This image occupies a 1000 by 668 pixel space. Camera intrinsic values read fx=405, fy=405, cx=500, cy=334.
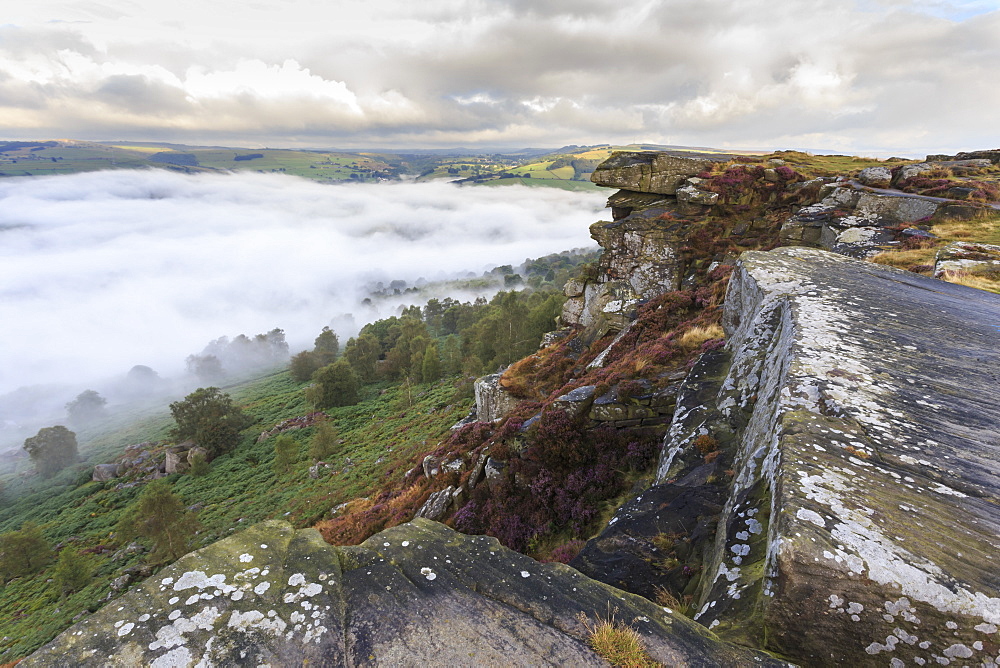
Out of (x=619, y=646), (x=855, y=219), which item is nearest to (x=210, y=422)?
(x=619, y=646)

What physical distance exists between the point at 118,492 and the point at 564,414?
82.2 metres

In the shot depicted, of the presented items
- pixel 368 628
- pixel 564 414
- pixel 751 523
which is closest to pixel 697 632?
pixel 751 523

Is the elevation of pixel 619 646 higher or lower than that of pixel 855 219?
lower

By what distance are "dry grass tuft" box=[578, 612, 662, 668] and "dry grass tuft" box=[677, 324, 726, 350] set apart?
42.3 ft

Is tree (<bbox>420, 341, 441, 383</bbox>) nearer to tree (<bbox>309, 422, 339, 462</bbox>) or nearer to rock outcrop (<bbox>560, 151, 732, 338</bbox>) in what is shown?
tree (<bbox>309, 422, 339, 462</bbox>)

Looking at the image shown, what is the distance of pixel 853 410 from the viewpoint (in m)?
5.50

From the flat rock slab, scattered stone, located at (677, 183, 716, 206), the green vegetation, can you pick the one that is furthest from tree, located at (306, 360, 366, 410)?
the flat rock slab

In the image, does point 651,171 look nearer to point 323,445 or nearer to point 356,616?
point 356,616

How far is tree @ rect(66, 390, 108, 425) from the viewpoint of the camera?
424ft

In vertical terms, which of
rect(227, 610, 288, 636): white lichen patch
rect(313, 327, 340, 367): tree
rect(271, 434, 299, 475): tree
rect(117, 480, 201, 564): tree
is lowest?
rect(313, 327, 340, 367): tree

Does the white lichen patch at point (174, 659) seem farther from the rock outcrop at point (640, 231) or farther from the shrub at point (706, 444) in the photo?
the rock outcrop at point (640, 231)

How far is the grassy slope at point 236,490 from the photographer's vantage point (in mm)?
35844

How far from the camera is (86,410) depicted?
432 ft

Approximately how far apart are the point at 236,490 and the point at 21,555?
19746 mm
